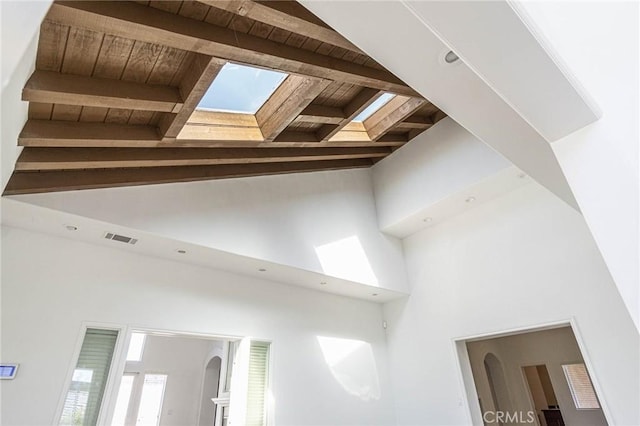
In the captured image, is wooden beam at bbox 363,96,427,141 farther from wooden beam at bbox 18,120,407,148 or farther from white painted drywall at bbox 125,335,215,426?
white painted drywall at bbox 125,335,215,426

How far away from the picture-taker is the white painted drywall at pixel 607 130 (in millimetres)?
1434

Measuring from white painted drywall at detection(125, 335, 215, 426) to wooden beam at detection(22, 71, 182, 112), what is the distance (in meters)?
7.00

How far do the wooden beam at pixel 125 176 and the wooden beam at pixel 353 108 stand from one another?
128 cm

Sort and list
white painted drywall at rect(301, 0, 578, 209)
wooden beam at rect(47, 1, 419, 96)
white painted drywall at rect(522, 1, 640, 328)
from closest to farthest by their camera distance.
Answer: white painted drywall at rect(301, 0, 578, 209)
white painted drywall at rect(522, 1, 640, 328)
wooden beam at rect(47, 1, 419, 96)

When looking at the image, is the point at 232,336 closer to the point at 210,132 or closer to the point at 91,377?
the point at 91,377

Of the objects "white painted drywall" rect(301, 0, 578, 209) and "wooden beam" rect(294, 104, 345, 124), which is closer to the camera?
"white painted drywall" rect(301, 0, 578, 209)

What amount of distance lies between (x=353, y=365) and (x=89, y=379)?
3.90m

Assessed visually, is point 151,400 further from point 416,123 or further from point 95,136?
point 416,123

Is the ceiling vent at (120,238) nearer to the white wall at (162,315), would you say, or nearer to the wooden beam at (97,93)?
the white wall at (162,315)

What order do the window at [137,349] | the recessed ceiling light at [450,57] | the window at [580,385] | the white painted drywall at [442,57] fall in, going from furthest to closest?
the window at [137,349], the window at [580,385], the recessed ceiling light at [450,57], the white painted drywall at [442,57]

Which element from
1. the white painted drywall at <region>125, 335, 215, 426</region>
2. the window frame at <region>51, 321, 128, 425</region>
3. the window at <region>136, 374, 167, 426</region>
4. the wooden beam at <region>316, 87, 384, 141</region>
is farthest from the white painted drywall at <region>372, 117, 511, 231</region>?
the window at <region>136, 374, 167, 426</region>

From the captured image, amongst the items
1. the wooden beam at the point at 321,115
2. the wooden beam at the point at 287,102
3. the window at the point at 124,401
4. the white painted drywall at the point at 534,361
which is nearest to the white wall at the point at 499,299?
the white painted drywall at the point at 534,361

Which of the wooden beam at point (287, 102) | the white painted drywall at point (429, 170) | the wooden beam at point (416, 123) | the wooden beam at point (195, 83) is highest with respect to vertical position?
the wooden beam at point (416, 123)

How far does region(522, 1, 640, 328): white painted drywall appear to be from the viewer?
1434 mm
